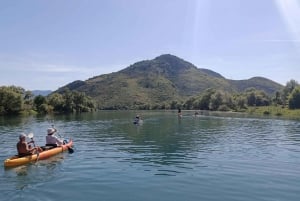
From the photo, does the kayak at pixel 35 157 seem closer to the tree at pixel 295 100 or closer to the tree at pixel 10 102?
the tree at pixel 10 102

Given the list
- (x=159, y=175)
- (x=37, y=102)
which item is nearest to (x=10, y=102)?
(x=37, y=102)

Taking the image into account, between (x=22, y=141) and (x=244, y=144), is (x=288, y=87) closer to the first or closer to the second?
(x=244, y=144)

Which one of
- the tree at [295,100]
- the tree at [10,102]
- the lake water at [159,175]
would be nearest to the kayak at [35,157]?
the lake water at [159,175]

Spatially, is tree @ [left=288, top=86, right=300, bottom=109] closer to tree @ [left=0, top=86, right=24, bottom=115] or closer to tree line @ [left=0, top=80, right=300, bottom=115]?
tree line @ [left=0, top=80, right=300, bottom=115]

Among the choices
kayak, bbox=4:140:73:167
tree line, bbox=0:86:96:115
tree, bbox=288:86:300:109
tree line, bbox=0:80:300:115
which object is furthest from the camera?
tree, bbox=288:86:300:109

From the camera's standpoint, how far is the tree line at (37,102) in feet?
446

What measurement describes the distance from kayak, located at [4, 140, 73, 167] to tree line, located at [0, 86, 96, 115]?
105 m

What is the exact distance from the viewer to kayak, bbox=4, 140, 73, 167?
2794 centimetres

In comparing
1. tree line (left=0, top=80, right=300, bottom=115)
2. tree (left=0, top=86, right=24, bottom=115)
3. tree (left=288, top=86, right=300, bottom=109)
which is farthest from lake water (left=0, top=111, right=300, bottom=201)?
tree (left=288, top=86, right=300, bottom=109)

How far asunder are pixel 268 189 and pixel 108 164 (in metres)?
13.5

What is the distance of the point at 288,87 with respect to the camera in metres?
196

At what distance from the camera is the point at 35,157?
30531 millimetres

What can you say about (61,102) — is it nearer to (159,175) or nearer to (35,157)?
(35,157)

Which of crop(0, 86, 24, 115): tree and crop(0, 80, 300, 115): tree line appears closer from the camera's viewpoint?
crop(0, 86, 24, 115): tree
